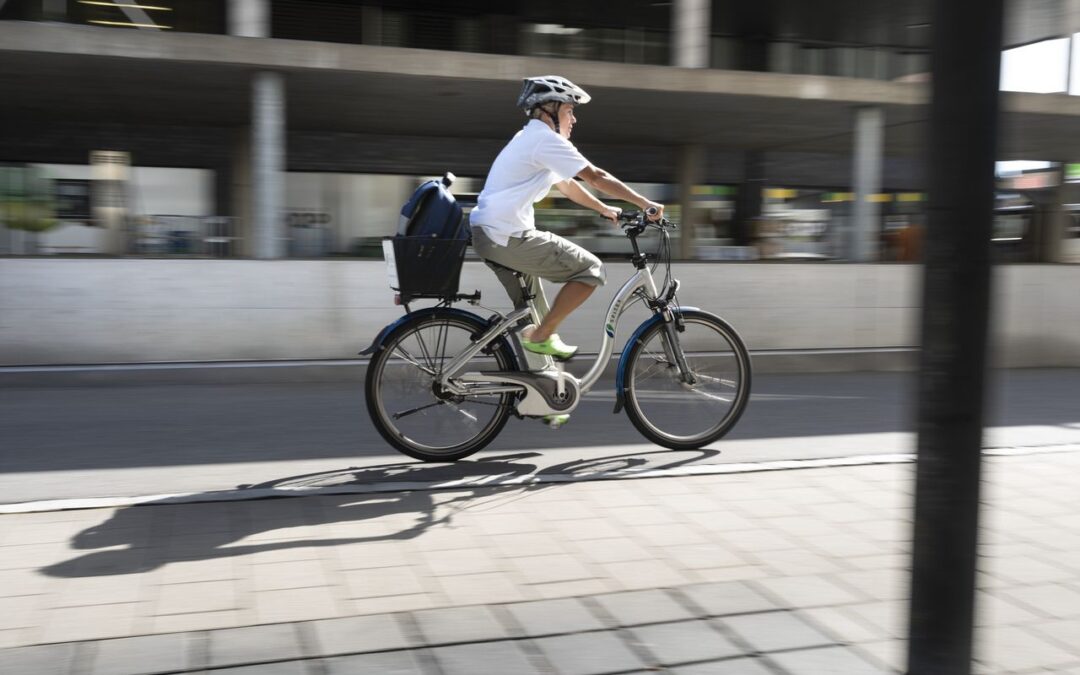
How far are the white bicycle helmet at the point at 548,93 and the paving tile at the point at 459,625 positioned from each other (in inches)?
112

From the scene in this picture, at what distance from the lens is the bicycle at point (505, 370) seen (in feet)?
17.2

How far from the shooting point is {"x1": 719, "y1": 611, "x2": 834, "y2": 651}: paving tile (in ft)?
9.72

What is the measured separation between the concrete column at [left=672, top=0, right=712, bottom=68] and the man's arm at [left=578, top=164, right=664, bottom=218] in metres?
7.54

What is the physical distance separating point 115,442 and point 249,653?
11.8ft

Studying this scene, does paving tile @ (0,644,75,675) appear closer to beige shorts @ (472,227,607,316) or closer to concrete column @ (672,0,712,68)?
beige shorts @ (472,227,607,316)

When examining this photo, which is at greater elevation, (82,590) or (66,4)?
(66,4)

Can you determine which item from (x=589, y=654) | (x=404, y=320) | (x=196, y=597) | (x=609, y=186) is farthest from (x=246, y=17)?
(x=589, y=654)

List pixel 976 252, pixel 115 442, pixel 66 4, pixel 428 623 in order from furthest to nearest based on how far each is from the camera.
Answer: pixel 66 4, pixel 115 442, pixel 428 623, pixel 976 252

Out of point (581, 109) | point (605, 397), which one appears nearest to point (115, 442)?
point (605, 397)

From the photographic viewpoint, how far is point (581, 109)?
552 inches

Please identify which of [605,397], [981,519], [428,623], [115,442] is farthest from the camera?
[605,397]

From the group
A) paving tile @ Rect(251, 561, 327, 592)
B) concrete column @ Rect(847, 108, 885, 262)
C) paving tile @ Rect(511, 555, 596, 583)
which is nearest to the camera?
paving tile @ Rect(251, 561, 327, 592)

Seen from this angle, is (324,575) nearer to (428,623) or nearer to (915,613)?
(428,623)

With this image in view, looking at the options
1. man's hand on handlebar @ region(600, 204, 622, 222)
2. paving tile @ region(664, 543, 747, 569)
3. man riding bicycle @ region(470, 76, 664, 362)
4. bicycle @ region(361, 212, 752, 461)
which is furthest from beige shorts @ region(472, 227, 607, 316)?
paving tile @ region(664, 543, 747, 569)
